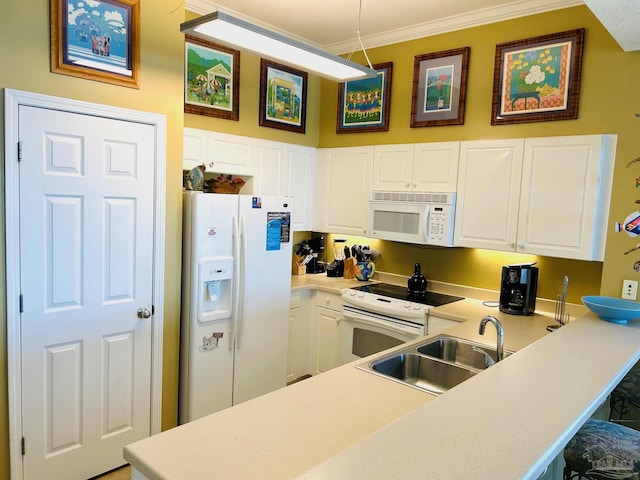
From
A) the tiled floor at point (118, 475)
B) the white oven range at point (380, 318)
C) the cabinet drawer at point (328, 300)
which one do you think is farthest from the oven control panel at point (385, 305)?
the tiled floor at point (118, 475)

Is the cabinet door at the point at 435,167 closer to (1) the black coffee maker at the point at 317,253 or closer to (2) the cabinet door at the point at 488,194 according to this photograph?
(2) the cabinet door at the point at 488,194

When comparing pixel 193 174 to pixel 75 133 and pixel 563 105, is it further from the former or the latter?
pixel 563 105

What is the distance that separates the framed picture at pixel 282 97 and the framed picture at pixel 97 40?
149 centimetres

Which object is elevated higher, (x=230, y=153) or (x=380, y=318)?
(x=230, y=153)

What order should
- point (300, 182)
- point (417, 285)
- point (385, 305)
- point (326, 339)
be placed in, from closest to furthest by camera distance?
point (385, 305)
point (417, 285)
point (326, 339)
point (300, 182)

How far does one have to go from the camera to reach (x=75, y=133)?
2.37 metres

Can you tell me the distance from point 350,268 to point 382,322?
90cm

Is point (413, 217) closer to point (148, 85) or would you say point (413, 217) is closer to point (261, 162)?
point (261, 162)

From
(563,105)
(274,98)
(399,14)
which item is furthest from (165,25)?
(563,105)

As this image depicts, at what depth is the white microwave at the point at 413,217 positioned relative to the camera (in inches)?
134

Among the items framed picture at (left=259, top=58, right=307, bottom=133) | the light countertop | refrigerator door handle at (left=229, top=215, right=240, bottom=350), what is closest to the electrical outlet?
the light countertop

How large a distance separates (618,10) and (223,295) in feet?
8.64

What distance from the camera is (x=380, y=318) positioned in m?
3.45

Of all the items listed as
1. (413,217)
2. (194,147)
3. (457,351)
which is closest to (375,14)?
(413,217)
